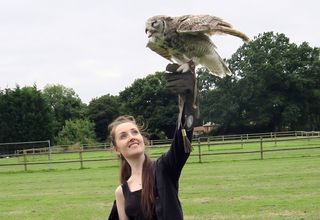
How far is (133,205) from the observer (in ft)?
9.46

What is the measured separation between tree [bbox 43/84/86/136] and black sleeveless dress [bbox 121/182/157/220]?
67993 mm

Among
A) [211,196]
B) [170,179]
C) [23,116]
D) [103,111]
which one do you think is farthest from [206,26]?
[103,111]

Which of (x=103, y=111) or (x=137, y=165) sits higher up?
(x=103, y=111)

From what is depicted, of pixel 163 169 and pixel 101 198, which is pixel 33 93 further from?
pixel 163 169

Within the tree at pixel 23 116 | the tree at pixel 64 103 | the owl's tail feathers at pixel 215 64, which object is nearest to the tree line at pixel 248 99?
the tree at pixel 23 116

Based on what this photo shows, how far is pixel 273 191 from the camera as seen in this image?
413 inches

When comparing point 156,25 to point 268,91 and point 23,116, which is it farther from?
point 268,91

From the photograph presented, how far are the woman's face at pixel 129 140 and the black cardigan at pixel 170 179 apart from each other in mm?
162

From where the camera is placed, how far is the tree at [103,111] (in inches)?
2702

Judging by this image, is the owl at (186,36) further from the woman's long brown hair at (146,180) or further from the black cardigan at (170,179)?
the black cardigan at (170,179)

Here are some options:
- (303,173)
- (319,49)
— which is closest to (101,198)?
(303,173)

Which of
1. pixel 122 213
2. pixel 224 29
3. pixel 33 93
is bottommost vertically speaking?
pixel 122 213

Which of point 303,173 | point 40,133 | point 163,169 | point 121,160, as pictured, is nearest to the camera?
point 163,169

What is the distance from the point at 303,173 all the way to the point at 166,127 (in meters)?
47.8
